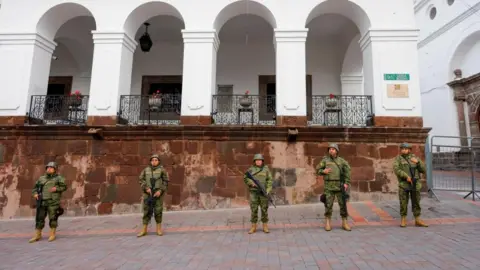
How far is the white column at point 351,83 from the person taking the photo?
1198 centimetres

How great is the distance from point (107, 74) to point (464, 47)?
1702 centimetres

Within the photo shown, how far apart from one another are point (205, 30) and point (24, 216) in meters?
7.40

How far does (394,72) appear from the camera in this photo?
350 inches

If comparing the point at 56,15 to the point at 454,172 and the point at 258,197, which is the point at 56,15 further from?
the point at 454,172

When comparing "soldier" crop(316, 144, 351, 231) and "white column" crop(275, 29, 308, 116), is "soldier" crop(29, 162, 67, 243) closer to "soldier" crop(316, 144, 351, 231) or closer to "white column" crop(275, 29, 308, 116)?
"soldier" crop(316, 144, 351, 231)

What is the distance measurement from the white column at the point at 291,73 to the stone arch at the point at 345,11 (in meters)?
0.94

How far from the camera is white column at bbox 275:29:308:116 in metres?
8.82

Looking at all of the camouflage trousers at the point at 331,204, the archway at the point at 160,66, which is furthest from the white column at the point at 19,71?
the camouflage trousers at the point at 331,204

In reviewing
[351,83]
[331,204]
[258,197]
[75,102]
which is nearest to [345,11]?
[351,83]

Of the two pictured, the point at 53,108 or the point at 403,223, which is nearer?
the point at 403,223

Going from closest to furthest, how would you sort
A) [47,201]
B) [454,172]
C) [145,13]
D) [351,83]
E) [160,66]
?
[47,201], [145,13], [454,172], [351,83], [160,66]

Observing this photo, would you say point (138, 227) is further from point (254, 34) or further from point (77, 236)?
point (254, 34)

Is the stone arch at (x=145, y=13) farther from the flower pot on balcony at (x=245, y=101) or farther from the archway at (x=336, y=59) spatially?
the archway at (x=336, y=59)

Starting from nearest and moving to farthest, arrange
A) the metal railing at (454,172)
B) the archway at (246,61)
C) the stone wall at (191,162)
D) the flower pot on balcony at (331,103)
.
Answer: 1. the stone wall at (191,162)
2. the metal railing at (454,172)
3. the flower pot on balcony at (331,103)
4. the archway at (246,61)
